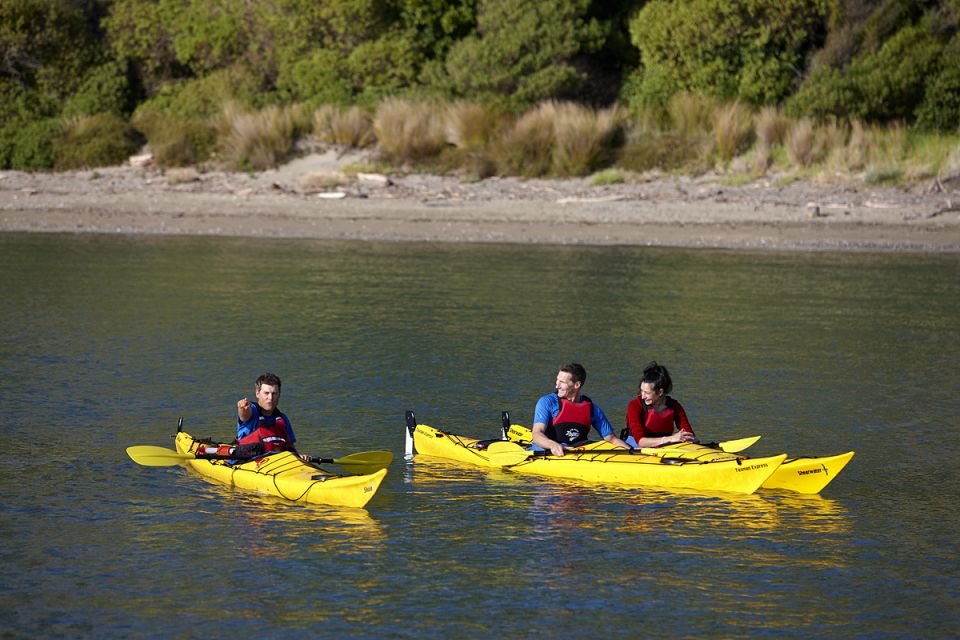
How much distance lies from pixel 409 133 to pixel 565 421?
1892cm

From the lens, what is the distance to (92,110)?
3325 cm

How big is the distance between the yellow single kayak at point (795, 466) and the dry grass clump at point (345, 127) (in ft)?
67.2

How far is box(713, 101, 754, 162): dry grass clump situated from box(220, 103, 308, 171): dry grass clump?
9.36 m

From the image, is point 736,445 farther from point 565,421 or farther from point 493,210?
point 493,210

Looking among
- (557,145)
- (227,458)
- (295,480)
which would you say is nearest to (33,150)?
(557,145)

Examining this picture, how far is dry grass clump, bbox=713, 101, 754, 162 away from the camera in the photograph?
28.1 meters

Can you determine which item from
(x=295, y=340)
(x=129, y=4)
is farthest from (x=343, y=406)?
(x=129, y=4)

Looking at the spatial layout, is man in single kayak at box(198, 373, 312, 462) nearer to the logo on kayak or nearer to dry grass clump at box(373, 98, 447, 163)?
the logo on kayak

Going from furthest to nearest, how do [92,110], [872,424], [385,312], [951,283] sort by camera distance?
[92,110]
[951,283]
[385,312]
[872,424]

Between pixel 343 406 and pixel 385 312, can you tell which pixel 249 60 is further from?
pixel 343 406

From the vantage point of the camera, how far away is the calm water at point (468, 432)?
26.6ft

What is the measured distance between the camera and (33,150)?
3041cm

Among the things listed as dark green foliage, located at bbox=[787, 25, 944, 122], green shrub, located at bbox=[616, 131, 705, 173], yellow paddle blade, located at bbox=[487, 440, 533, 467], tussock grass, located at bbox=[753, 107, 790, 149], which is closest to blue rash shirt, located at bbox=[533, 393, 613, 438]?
yellow paddle blade, located at bbox=[487, 440, 533, 467]

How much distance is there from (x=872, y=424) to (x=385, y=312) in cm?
737
